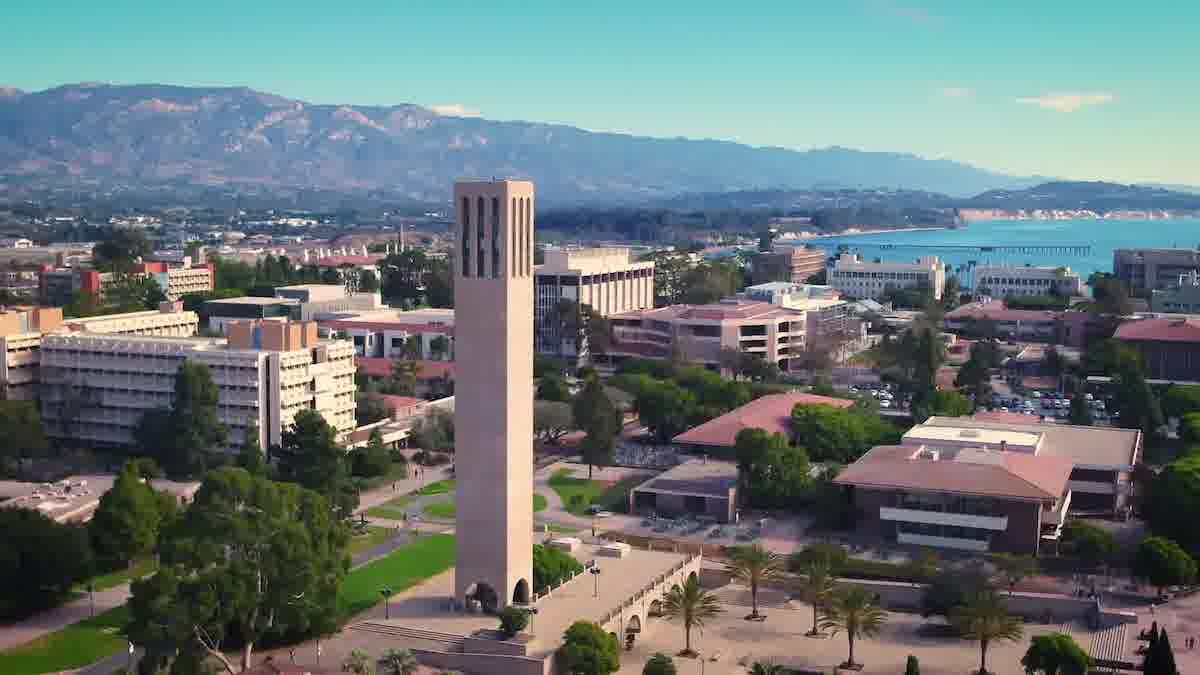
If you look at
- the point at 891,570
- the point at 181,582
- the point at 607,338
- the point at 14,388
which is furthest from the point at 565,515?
the point at 607,338

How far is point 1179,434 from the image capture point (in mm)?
49875

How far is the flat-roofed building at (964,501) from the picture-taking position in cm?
3653

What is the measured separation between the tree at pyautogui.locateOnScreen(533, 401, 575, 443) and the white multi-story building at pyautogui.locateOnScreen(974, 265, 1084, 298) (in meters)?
61.6

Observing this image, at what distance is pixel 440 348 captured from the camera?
226 ft

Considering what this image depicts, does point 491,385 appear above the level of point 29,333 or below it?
above

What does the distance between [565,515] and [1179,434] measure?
24.8m

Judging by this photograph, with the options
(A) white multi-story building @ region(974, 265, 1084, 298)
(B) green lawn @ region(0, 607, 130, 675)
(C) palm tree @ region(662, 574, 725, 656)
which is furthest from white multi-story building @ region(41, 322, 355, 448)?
(A) white multi-story building @ region(974, 265, 1084, 298)

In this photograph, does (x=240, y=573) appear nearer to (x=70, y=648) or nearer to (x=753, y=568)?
(x=70, y=648)

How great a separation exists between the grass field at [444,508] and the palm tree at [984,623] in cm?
1711

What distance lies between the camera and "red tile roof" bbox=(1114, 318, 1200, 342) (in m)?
63.9

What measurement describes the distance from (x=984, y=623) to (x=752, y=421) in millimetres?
21524

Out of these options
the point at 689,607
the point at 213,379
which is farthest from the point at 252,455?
the point at 689,607

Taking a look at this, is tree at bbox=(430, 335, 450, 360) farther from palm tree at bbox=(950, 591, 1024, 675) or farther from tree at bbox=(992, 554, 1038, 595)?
palm tree at bbox=(950, 591, 1024, 675)

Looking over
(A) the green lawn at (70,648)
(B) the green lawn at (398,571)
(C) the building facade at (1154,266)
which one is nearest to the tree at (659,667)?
(B) the green lawn at (398,571)
